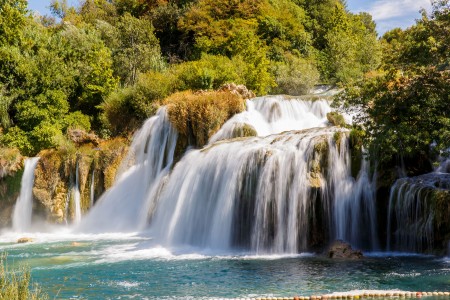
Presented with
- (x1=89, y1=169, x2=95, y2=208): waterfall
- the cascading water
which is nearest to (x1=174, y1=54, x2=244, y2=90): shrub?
(x1=89, y1=169, x2=95, y2=208): waterfall

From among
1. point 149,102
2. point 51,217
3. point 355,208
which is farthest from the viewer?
point 149,102

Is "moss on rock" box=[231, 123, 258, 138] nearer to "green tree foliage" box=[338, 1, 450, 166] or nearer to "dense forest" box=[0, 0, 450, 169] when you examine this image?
"dense forest" box=[0, 0, 450, 169]

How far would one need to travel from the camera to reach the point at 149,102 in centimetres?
3316

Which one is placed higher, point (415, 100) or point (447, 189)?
point (415, 100)

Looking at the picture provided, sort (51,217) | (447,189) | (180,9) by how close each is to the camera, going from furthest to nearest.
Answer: (180,9), (51,217), (447,189)

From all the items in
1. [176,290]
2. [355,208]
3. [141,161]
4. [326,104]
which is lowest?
[176,290]

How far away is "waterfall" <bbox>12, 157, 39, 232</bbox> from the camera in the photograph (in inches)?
1136

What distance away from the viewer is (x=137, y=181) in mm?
28250

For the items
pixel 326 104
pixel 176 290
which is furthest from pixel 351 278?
pixel 326 104

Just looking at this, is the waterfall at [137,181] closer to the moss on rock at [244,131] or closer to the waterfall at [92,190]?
the waterfall at [92,190]

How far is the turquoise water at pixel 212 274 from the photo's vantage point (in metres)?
13.2

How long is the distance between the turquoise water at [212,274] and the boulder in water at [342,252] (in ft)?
1.19

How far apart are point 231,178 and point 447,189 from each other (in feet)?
25.3

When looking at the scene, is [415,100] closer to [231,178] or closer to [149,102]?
[231,178]
